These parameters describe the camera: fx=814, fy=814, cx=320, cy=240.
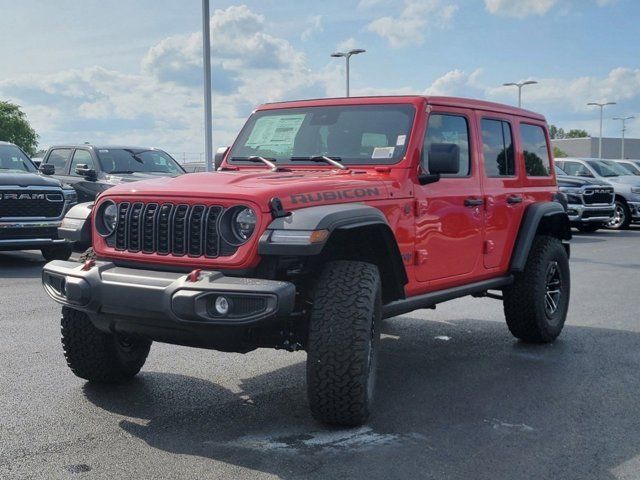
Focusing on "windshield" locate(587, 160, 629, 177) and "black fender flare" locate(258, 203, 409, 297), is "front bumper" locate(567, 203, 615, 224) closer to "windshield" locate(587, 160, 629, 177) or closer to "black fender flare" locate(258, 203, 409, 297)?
"windshield" locate(587, 160, 629, 177)

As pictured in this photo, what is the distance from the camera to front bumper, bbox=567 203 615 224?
18797mm

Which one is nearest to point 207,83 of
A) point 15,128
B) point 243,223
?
point 243,223

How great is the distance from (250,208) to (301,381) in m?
1.68

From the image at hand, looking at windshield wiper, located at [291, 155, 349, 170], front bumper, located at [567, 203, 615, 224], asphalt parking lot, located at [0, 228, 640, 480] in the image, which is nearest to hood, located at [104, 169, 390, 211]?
windshield wiper, located at [291, 155, 349, 170]

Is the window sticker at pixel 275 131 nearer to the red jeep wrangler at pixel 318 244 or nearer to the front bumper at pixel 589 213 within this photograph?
the red jeep wrangler at pixel 318 244

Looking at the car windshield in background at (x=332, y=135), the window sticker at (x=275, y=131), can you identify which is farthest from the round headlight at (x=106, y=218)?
the window sticker at (x=275, y=131)

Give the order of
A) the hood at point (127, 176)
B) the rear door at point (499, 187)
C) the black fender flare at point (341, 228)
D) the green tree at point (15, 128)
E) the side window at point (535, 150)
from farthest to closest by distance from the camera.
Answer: the green tree at point (15, 128) → the hood at point (127, 176) → the side window at point (535, 150) → the rear door at point (499, 187) → the black fender flare at point (341, 228)

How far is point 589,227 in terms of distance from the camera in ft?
68.1

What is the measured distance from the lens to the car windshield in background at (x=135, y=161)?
14148 mm

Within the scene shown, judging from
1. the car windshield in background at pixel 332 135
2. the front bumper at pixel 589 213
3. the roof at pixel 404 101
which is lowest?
the front bumper at pixel 589 213

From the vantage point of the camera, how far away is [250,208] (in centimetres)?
427

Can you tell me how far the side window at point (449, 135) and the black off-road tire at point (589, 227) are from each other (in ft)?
48.9

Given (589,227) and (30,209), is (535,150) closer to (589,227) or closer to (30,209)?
(30,209)

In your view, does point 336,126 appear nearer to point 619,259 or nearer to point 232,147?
point 232,147
